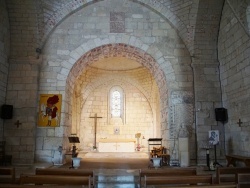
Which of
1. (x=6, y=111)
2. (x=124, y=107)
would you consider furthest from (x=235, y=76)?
(x=124, y=107)

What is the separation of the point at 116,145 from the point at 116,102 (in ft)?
9.66

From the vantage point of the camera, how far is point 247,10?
7.18 m

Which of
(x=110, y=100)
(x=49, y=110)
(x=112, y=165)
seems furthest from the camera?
(x=110, y=100)

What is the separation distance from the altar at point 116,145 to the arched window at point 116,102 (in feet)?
6.91

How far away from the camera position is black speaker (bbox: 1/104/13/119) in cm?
840

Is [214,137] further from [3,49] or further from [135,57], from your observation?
[3,49]

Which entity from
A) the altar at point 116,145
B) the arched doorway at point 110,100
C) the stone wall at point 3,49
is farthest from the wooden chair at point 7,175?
the arched doorway at point 110,100

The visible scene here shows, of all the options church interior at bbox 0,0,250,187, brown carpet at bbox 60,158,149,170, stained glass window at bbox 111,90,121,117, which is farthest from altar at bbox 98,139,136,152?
brown carpet at bbox 60,158,149,170

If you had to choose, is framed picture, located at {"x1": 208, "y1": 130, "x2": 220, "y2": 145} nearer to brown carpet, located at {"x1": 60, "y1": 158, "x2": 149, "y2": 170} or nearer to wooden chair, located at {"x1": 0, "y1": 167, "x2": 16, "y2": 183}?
brown carpet, located at {"x1": 60, "y1": 158, "x2": 149, "y2": 170}

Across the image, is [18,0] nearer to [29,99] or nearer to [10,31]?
[10,31]

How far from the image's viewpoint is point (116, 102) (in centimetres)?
1586

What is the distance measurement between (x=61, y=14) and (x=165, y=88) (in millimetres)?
4786

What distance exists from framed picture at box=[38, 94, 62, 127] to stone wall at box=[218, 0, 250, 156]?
19.2 feet

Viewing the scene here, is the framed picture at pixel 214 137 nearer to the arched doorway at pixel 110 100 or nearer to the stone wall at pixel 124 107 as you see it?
the arched doorway at pixel 110 100
